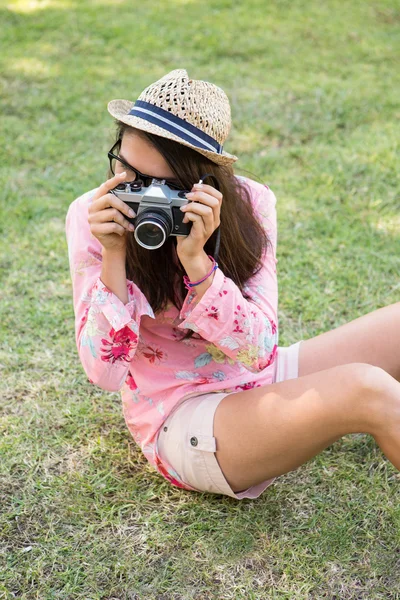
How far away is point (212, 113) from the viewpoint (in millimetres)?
1753

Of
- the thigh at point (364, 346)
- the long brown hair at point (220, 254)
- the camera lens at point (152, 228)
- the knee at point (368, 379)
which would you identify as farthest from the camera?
the thigh at point (364, 346)

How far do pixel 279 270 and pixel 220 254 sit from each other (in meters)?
1.37

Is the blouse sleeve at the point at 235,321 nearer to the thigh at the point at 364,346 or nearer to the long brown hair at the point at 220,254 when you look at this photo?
the long brown hair at the point at 220,254

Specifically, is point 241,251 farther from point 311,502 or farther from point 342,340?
point 311,502

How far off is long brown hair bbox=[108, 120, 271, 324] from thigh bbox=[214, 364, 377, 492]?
332 millimetres

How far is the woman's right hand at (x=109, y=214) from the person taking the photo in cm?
167

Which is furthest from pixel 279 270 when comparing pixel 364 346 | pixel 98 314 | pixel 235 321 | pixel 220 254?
pixel 98 314

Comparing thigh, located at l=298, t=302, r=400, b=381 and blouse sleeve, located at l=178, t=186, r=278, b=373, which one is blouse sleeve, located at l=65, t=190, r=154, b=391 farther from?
thigh, located at l=298, t=302, r=400, b=381

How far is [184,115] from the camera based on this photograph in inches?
67.1

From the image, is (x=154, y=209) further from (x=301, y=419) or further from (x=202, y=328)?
(x=301, y=419)

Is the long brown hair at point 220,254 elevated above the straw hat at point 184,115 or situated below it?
below

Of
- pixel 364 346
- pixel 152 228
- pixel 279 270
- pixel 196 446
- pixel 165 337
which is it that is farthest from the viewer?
pixel 279 270

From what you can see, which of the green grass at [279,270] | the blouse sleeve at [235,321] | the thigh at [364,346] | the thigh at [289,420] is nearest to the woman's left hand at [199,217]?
the blouse sleeve at [235,321]

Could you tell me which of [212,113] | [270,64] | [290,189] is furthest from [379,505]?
[270,64]
